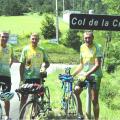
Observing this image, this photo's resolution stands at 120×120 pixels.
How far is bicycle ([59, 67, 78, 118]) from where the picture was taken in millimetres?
10508

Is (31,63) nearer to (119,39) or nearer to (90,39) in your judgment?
(90,39)

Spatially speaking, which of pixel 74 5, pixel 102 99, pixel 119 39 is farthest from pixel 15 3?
pixel 102 99

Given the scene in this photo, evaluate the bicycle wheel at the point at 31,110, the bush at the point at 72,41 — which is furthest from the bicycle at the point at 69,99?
the bush at the point at 72,41

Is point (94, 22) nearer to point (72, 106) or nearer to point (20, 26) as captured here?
point (72, 106)

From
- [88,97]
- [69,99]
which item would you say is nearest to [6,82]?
[69,99]

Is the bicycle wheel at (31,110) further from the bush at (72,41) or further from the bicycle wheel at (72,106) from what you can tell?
the bush at (72,41)

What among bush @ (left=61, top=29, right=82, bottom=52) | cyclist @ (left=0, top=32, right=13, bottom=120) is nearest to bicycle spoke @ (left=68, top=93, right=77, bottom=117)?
cyclist @ (left=0, top=32, right=13, bottom=120)

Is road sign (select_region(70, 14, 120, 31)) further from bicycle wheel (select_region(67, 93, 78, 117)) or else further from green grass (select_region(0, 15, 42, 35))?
green grass (select_region(0, 15, 42, 35))

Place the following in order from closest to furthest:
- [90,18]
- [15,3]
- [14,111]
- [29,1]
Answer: [90,18], [14,111], [15,3], [29,1]

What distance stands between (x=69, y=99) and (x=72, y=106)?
155 millimetres

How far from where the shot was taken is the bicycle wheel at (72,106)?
10.4 meters

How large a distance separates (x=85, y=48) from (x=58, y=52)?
2615 inches

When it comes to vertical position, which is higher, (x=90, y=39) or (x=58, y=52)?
(x=90, y=39)

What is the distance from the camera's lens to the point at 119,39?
31.3 m
